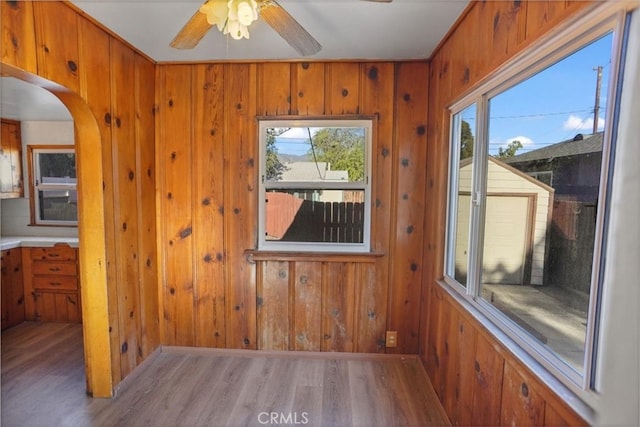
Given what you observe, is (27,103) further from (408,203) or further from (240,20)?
(408,203)

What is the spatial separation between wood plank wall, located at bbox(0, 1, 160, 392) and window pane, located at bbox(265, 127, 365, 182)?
104 cm

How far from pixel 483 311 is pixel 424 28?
1726 millimetres

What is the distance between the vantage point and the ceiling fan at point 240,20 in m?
1.19

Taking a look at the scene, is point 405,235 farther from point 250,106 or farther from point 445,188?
point 250,106

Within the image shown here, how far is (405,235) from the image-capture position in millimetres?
2490

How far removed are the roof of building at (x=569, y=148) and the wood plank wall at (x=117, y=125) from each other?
239 centimetres

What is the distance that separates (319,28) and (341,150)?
2.98ft

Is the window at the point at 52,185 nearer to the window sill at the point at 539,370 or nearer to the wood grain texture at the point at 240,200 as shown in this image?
the wood grain texture at the point at 240,200

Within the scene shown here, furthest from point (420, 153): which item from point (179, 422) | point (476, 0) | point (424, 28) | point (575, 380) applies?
point (179, 422)

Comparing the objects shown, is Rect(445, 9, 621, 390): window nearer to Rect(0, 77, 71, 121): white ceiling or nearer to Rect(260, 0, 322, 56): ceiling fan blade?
Rect(260, 0, 322, 56): ceiling fan blade

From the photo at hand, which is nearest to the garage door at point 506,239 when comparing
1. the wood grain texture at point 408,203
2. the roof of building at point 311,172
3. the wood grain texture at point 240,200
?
the wood grain texture at point 408,203

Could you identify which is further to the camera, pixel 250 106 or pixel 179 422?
pixel 250 106

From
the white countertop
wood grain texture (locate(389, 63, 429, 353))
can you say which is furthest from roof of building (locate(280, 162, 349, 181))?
the white countertop

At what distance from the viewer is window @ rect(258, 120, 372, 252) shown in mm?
2500
